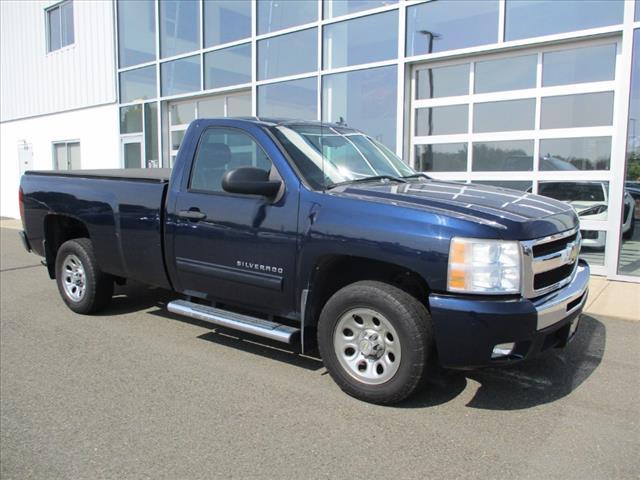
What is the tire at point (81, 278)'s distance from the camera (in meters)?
5.82

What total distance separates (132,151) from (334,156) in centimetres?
1217

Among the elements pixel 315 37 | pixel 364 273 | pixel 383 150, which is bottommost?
pixel 364 273

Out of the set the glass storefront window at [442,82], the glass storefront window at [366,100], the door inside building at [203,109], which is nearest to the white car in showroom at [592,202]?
the glass storefront window at [442,82]

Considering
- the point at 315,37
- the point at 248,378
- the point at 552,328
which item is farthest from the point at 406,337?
the point at 315,37

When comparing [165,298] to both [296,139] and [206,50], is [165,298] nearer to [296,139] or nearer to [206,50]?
[296,139]

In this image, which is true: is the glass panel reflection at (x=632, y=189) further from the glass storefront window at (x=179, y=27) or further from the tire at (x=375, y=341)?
the glass storefront window at (x=179, y=27)

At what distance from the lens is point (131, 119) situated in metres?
15.2

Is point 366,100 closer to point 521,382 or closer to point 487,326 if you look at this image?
point 521,382

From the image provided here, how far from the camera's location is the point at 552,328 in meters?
3.54

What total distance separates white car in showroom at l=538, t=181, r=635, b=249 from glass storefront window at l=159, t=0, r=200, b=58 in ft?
30.1

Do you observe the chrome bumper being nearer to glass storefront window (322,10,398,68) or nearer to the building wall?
glass storefront window (322,10,398,68)

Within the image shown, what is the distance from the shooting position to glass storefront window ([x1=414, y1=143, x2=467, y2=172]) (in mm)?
9039

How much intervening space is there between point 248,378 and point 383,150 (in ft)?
8.05

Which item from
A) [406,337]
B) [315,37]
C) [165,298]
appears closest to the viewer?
[406,337]
